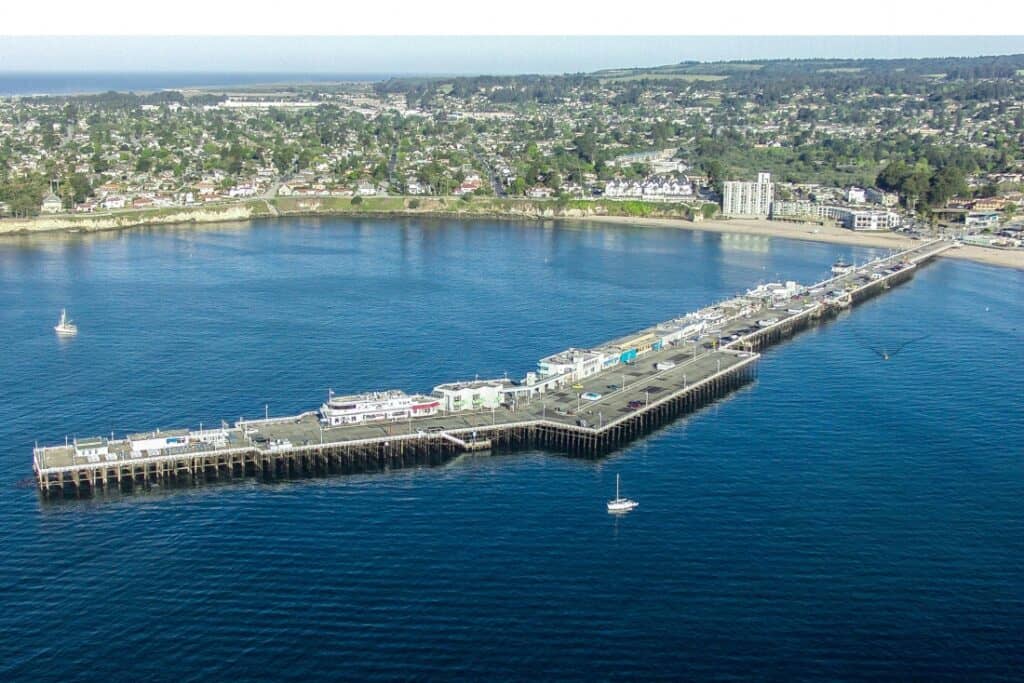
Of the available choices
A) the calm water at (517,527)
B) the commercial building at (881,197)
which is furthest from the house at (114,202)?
the commercial building at (881,197)

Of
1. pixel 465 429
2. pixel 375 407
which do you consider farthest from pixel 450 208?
pixel 465 429

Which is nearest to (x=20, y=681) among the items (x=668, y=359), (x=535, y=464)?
(x=535, y=464)

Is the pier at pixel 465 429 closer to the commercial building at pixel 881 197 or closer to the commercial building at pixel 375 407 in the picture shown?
the commercial building at pixel 375 407

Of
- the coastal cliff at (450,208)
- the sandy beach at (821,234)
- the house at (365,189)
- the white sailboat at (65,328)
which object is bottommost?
the sandy beach at (821,234)

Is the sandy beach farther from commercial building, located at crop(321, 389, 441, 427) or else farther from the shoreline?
commercial building, located at crop(321, 389, 441, 427)

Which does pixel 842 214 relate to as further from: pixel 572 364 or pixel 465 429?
pixel 465 429

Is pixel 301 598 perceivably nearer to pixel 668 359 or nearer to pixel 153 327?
pixel 668 359
